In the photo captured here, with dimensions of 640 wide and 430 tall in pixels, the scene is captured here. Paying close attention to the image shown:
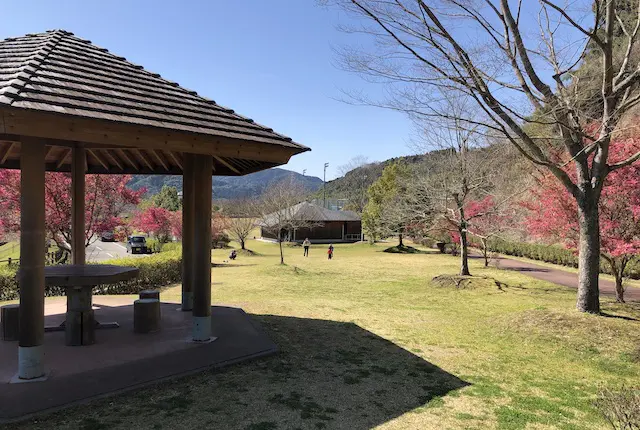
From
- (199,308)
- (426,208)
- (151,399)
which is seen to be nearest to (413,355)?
(199,308)

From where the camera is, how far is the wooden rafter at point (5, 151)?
7.71 m

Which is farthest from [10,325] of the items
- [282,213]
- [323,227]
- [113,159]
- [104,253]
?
[323,227]

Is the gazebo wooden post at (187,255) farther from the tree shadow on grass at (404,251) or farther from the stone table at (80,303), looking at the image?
the tree shadow on grass at (404,251)

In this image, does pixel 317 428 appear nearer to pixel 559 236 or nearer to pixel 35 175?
pixel 35 175

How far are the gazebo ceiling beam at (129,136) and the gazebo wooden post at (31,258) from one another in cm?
52

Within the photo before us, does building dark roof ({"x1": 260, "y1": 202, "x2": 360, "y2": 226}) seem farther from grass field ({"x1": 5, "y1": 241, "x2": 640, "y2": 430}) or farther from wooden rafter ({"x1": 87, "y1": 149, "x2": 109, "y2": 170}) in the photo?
grass field ({"x1": 5, "y1": 241, "x2": 640, "y2": 430})

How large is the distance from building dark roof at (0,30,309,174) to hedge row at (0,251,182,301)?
7.24 m

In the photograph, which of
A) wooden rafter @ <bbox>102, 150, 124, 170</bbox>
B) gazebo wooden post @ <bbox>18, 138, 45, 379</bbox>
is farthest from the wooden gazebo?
wooden rafter @ <bbox>102, 150, 124, 170</bbox>

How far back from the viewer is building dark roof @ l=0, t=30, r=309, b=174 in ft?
14.8

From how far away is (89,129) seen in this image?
4648 millimetres

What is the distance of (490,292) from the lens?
46.0ft

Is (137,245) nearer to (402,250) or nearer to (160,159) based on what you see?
(402,250)

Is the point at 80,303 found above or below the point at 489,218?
below

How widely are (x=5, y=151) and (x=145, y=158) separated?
102 inches
